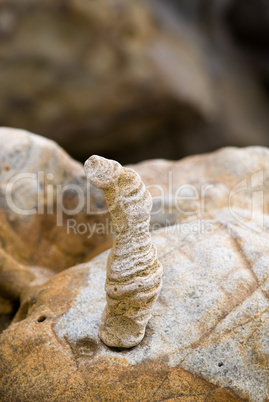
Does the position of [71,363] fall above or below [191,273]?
below

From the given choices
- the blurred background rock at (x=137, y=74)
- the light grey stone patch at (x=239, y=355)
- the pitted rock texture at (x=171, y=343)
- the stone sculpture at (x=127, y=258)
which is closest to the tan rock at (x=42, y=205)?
the pitted rock texture at (x=171, y=343)

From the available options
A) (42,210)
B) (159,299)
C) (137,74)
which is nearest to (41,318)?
(159,299)

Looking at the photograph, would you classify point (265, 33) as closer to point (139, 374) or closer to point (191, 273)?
point (191, 273)

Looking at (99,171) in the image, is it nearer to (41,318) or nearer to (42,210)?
(41,318)

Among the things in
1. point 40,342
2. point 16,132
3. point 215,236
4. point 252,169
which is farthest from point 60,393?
point 252,169

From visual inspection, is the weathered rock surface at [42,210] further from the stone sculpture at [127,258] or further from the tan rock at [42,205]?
the stone sculpture at [127,258]
